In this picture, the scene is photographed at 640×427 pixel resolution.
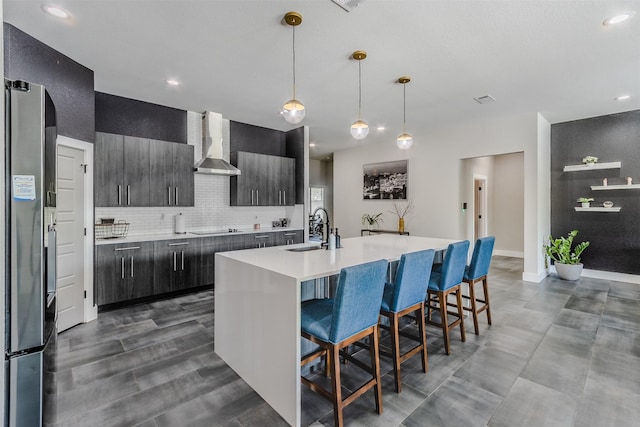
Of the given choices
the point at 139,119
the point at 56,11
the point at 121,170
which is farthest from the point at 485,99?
the point at 121,170

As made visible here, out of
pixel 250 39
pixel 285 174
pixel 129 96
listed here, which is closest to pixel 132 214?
pixel 129 96

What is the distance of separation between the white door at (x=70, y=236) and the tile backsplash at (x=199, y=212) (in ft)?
2.58

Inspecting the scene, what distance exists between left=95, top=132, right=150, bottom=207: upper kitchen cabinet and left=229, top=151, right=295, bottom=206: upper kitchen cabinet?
144 centimetres

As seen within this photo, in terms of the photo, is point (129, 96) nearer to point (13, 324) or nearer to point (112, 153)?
point (112, 153)

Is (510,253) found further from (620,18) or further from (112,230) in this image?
(112,230)

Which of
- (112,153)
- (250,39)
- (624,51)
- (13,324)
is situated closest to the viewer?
(13,324)

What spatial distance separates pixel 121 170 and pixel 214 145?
1.45 m

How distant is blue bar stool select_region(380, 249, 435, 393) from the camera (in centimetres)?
223

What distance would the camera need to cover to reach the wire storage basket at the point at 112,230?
13.5ft

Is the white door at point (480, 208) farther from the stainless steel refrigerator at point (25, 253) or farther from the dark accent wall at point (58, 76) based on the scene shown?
the stainless steel refrigerator at point (25, 253)

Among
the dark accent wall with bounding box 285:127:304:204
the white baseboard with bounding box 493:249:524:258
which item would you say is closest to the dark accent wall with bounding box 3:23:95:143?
the dark accent wall with bounding box 285:127:304:204

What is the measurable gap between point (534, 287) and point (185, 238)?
538 cm

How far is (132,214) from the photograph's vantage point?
452 centimetres

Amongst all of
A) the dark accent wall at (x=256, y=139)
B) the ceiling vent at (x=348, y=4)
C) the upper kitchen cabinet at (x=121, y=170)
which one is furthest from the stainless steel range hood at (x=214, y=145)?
the ceiling vent at (x=348, y=4)
